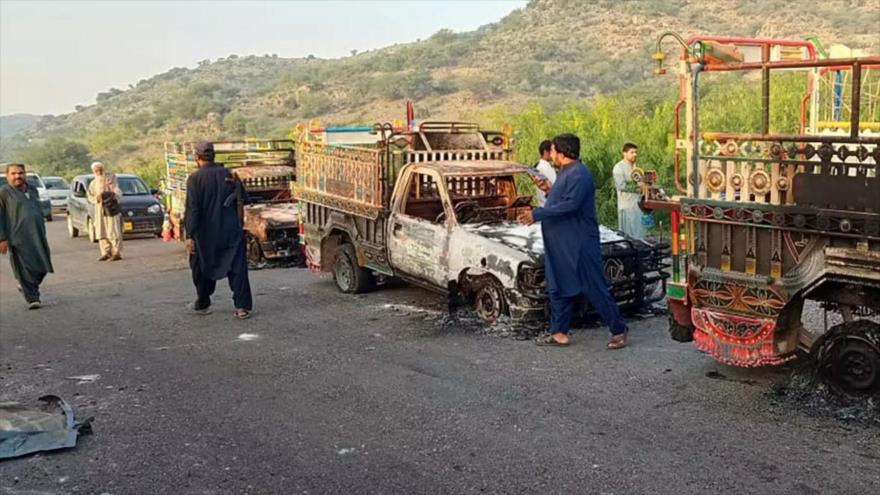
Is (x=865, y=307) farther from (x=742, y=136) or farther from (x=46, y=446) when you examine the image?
(x=46, y=446)

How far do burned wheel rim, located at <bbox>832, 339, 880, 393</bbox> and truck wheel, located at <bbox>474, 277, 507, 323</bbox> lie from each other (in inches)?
138

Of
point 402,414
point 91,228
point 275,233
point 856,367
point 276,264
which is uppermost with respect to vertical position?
point 275,233

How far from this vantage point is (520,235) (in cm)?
933

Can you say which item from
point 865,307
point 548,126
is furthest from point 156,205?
point 865,307

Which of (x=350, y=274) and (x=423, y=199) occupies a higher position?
(x=423, y=199)

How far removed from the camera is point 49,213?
2778 centimetres

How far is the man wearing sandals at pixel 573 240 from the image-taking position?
26.1 feet

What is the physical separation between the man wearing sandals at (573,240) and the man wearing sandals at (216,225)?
3616 mm

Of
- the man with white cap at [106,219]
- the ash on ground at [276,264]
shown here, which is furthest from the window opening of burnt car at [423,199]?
the man with white cap at [106,219]

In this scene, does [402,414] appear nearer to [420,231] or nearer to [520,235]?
[520,235]

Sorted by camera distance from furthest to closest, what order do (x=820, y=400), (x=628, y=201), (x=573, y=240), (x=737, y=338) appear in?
(x=628, y=201) < (x=573, y=240) < (x=737, y=338) < (x=820, y=400)

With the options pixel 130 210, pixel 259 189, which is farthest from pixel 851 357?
pixel 130 210

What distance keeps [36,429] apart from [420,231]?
494 cm

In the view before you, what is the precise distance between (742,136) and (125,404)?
4.73 meters
